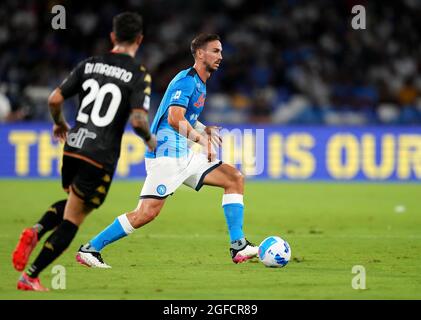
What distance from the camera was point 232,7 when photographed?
25.4 metres

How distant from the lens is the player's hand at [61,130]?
7.43 meters

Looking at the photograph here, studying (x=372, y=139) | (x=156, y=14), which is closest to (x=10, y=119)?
(x=156, y=14)

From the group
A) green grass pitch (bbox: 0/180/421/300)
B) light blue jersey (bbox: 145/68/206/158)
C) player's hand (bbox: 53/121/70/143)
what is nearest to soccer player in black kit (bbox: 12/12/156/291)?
player's hand (bbox: 53/121/70/143)

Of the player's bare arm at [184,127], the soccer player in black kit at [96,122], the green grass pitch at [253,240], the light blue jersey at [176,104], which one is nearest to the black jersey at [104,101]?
the soccer player in black kit at [96,122]

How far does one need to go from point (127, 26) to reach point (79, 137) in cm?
95

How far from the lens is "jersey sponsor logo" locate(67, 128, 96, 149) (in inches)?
284

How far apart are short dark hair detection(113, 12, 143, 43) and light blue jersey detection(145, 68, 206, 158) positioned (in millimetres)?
1715

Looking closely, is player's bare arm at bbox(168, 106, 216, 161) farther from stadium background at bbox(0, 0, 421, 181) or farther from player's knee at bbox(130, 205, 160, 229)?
stadium background at bbox(0, 0, 421, 181)

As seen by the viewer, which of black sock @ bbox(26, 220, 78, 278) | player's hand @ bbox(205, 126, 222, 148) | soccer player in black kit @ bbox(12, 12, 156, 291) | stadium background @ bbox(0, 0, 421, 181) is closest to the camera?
black sock @ bbox(26, 220, 78, 278)

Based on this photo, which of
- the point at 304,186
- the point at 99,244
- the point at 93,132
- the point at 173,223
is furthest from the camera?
the point at 304,186

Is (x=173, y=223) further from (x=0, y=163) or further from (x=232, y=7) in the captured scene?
(x=232, y=7)

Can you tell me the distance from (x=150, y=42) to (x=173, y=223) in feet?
38.0

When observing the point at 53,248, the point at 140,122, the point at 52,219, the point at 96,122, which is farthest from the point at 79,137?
the point at 53,248

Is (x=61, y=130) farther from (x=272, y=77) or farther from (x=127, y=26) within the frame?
(x=272, y=77)
